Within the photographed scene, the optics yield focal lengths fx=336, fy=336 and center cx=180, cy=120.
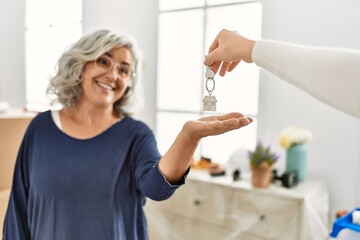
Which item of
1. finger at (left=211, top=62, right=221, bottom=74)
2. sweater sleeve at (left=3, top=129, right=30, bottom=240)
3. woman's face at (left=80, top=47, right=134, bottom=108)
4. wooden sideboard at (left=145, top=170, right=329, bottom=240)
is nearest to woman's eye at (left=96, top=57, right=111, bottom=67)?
woman's face at (left=80, top=47, right=134, bottom=108)

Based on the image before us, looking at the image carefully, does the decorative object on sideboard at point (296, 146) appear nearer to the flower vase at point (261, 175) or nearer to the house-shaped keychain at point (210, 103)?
the flower vase at point (261, 175)

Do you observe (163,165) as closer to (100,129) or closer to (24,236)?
(100,129)

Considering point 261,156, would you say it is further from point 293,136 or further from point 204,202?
point 204,202

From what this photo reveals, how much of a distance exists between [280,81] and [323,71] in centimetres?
69

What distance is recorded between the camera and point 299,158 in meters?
1.32

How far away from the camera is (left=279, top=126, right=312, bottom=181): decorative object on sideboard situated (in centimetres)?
126

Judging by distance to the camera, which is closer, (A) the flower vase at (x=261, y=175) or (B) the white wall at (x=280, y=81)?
(B) the white wall at (x=280, y=81)

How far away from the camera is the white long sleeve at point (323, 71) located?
0.40m

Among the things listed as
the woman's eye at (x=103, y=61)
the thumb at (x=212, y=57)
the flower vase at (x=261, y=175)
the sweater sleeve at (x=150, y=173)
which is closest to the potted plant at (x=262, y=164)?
the flower vase at (x=261, y=175)

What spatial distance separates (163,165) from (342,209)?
0.66m

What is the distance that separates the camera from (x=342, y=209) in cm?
106

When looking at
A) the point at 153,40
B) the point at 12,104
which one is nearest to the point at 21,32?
the point at 12,104

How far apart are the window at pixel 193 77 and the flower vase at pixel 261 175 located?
101mm

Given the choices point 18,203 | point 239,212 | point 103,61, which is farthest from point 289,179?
point 18,203
